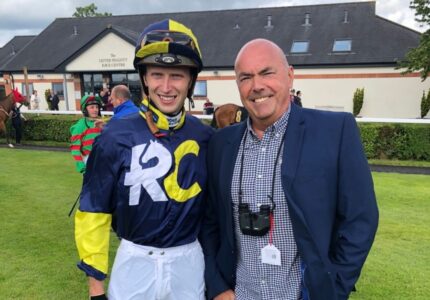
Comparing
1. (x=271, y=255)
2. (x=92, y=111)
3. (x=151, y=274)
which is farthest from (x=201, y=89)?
Answer: (x=271, y=255)

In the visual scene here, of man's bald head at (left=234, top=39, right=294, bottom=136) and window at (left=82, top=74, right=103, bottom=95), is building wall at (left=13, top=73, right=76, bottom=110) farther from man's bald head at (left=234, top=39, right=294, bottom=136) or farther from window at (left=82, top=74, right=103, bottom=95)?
man's bald head at (left=234, top=39, right=294, bottom=136)

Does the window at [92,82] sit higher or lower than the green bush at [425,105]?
higher

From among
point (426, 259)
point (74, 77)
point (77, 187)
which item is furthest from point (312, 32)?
point (426, 259)

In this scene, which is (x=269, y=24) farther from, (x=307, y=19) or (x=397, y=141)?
(x=397, y=141)

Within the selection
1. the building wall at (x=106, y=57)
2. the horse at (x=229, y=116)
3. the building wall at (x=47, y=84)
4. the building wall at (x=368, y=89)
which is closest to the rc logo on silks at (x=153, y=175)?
the horse at (x=229, y=116)

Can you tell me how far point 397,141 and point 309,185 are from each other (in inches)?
425

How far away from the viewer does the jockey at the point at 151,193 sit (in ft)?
6.47

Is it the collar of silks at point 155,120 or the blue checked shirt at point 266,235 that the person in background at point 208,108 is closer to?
the collar of silks at point 155,120

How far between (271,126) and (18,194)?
7.52 m

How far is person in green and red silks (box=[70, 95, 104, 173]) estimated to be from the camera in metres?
6.30

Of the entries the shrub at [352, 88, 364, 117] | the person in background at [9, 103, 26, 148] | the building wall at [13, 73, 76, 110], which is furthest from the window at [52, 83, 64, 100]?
the shrub at [352, 88, 364, 117]

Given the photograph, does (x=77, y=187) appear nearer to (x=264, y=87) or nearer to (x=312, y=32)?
(x=264, y=87)

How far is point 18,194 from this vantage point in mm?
8125

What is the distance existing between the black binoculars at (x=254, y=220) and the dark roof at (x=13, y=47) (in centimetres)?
4123
